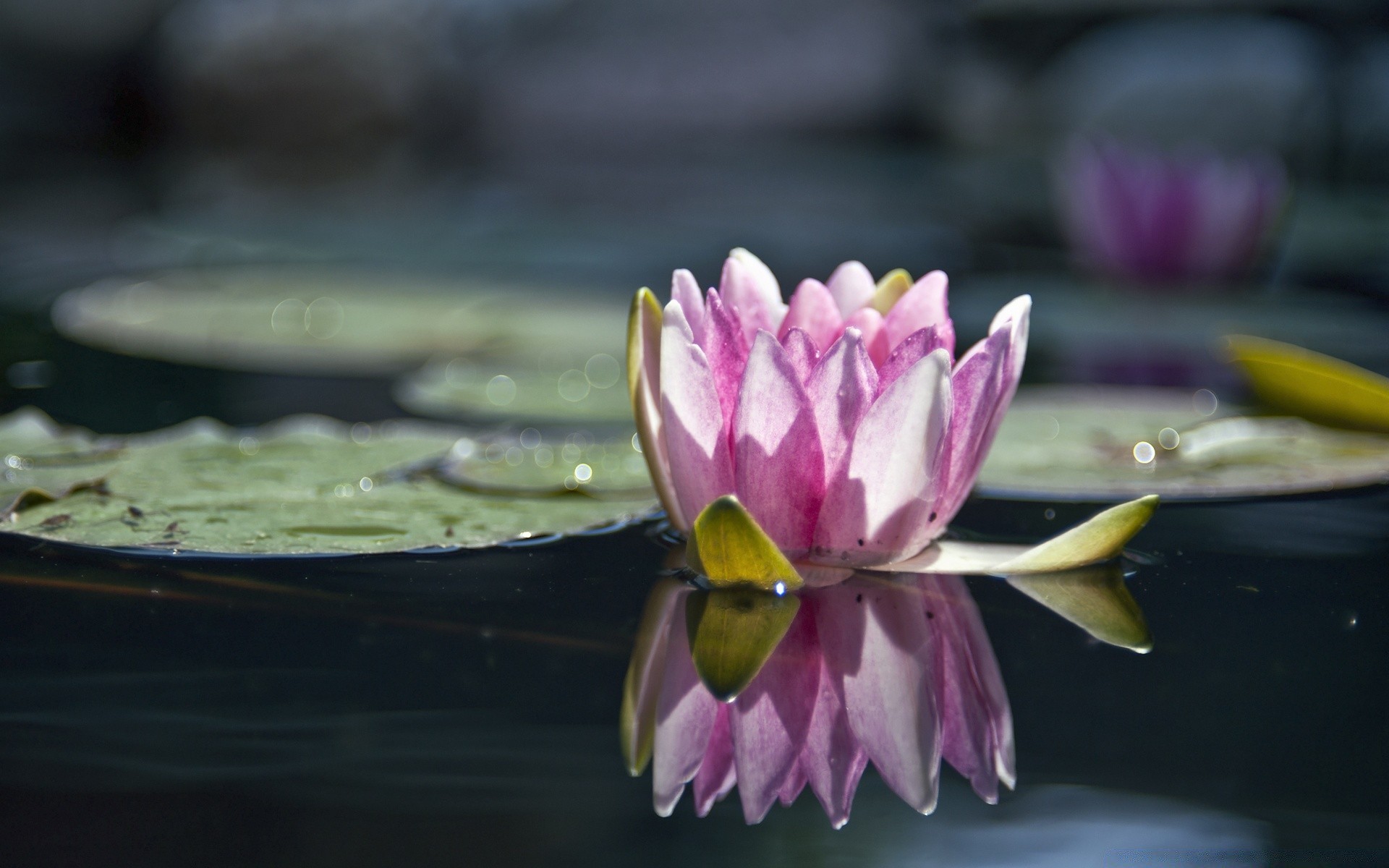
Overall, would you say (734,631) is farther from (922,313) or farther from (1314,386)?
(1314,386)

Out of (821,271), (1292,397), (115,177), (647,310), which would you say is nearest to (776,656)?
(647,310)

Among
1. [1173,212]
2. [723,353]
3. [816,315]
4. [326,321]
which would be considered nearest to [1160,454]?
[816,315]

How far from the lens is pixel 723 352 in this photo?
42.1 inches

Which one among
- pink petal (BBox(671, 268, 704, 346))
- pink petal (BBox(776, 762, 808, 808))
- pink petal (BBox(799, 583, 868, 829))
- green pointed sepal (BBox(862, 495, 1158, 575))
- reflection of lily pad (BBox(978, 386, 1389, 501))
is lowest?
pink petal (BBox(776, 762, 808, 808))

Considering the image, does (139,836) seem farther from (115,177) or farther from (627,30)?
(627,30)

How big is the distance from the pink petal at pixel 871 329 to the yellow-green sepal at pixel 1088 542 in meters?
0.20

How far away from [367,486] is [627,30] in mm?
6766

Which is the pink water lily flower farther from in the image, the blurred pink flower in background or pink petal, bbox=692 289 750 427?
the blurred pink flower in background

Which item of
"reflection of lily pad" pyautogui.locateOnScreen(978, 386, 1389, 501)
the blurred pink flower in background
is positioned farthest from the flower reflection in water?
the blurred pink flower in background

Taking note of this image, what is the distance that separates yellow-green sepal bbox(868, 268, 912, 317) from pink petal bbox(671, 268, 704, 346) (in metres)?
0.18

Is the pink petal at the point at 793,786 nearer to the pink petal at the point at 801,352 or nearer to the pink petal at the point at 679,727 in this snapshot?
the pink petal at the point at 679,727

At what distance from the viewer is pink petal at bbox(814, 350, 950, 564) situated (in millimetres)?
1015

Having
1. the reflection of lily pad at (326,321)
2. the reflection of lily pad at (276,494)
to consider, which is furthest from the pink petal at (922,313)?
the reflection of lily pad at (326,321)

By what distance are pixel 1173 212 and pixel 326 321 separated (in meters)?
1.62
